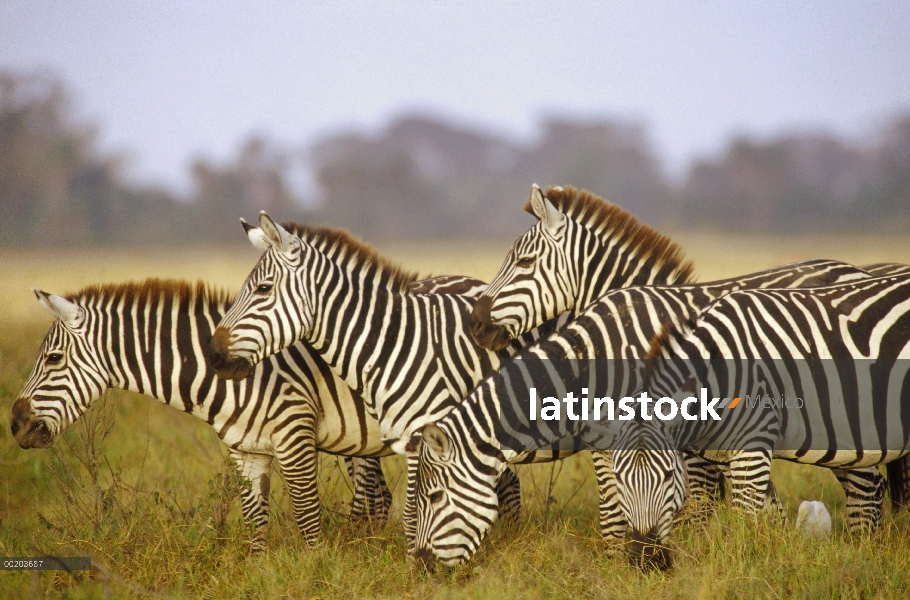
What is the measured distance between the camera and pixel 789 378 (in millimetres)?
4492

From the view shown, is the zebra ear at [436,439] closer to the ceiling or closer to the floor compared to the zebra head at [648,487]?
closer to the ceiling

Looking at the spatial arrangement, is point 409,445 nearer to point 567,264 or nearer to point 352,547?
point 352,547

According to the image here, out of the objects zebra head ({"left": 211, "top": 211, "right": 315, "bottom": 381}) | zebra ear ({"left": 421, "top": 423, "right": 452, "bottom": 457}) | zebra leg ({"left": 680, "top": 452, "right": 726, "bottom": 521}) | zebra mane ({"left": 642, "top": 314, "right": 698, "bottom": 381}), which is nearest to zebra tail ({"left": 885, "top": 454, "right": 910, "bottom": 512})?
zebra leg ({"left": 680, "top": 452, "right": 726, "bottom": 521})

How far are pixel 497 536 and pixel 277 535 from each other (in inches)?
59.7

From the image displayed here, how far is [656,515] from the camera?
409 centimetres

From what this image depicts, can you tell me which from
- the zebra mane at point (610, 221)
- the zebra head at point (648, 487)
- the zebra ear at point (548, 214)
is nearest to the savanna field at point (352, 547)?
the zebra head at point (648, 487)

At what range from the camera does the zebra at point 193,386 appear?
4832 mm

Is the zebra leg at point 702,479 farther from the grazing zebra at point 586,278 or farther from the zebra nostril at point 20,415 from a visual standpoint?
the zebra nostril at point 20,415

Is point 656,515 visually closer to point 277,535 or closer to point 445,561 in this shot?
point 445,561

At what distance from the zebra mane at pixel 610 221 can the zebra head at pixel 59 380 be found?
295 centimetres

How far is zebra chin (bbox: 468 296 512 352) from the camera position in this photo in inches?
194

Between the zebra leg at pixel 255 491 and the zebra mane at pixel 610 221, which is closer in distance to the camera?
the zebra leg at pixel 255 491

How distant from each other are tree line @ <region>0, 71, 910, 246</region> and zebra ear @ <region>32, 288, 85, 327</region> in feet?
43.9

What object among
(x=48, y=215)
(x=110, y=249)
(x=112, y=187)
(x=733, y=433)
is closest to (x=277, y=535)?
(x=733, y=433)
